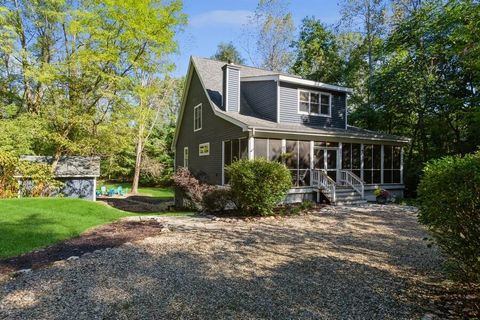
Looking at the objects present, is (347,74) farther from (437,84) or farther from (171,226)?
(171,226)

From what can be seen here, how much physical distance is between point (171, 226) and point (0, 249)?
12.2ft

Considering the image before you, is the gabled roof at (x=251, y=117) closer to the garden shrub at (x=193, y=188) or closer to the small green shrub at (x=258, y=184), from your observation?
the small green shrub at (x=258, y=184)

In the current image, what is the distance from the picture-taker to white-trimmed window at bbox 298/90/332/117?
1596 cm

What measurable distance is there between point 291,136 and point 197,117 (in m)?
6.90

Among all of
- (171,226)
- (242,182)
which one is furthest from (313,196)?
(171,226)

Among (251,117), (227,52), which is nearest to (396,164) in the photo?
(251,117)

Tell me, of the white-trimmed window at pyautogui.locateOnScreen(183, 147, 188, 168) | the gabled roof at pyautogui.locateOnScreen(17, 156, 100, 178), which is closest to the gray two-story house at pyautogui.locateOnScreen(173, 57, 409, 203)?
the white-trimmed window at pyautogui.locateOnScreen(183, 147, 188, 168)

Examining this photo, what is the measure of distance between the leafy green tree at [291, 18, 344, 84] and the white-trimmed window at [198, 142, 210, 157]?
48.4ft

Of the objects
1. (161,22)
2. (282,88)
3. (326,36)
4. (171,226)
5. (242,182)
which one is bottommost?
(171,226)

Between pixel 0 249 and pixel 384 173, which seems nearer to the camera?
pixel 0 249

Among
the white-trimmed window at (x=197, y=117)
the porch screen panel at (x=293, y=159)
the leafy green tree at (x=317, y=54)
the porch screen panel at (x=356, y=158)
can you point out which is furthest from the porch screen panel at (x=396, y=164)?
the leafy green tree at (x=317, y=54)

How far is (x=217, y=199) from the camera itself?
11398 mm

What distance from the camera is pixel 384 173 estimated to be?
56.7 feet

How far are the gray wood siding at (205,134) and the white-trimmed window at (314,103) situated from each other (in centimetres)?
397
